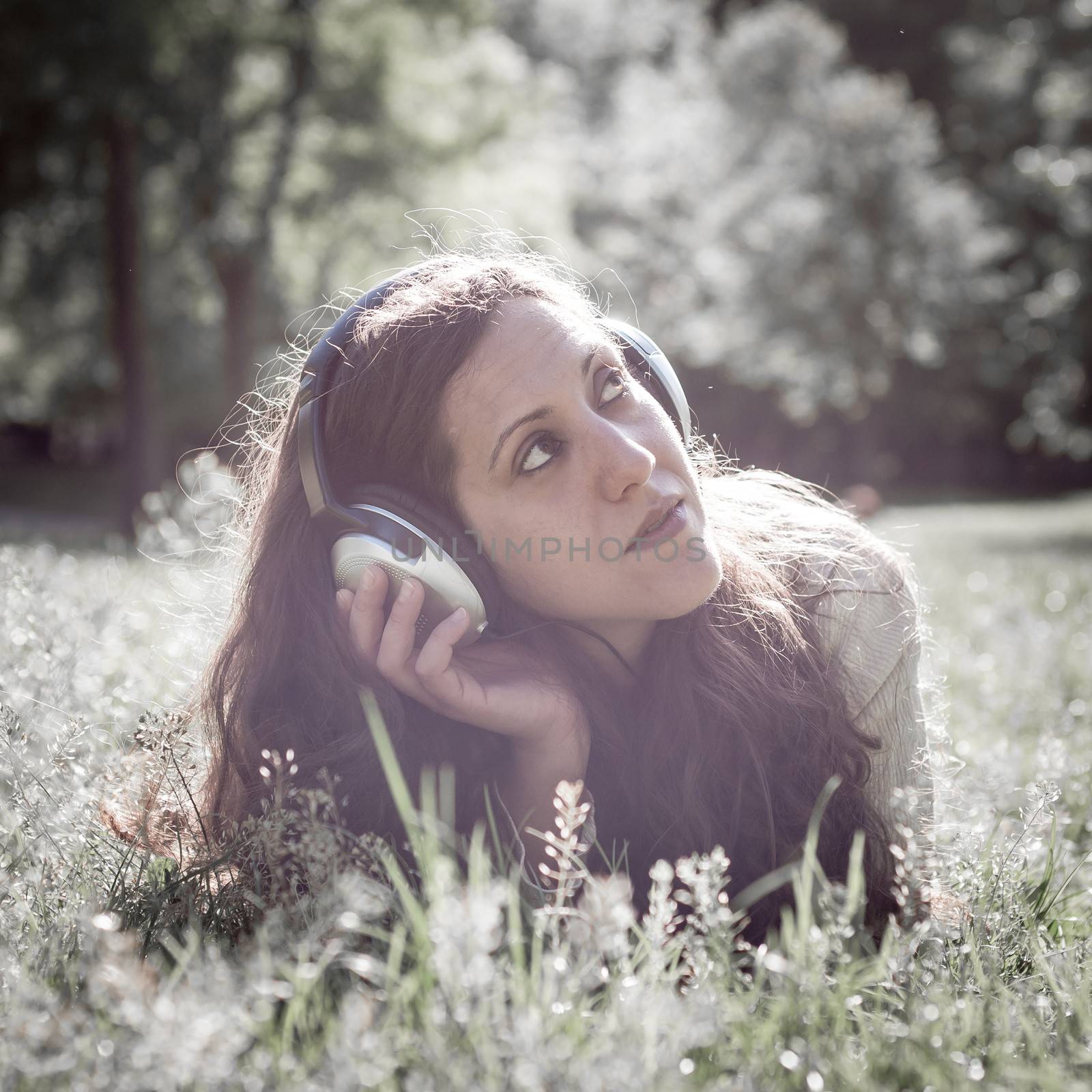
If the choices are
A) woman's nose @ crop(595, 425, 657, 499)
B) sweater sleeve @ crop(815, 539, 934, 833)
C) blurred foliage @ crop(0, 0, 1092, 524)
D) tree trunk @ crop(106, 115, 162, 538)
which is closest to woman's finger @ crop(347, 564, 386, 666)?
woman's nose @ crop(595, 425, 657, 499)

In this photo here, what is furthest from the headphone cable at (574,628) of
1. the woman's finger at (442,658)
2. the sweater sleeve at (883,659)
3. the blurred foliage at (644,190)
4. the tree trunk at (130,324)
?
the tree trunk at (130,324)

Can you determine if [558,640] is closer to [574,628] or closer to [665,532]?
[574,628]

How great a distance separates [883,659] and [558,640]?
32.6 inches

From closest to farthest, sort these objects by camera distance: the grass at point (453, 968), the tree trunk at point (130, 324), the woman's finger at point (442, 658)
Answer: the grass at point (453, 968), the woman's finger at point (442, 658), the tree trunk at point (130, 324)

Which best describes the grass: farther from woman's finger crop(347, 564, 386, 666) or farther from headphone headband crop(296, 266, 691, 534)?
headphone headband crop(296, 266, 691, 534)

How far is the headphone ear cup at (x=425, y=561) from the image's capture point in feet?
7.18

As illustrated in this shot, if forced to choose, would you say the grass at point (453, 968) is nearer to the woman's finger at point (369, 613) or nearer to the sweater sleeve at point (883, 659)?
the sweater sleeve at point (883, 659)

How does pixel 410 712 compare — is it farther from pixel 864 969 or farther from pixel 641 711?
pixel 864 969

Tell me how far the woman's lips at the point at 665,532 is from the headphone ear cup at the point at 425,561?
1.21ft

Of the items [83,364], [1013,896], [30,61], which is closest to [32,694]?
[1013,896]

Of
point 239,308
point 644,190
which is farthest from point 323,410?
point 644,190

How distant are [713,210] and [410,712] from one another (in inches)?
1051

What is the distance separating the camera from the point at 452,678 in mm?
2195

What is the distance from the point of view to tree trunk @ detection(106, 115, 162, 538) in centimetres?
1303
